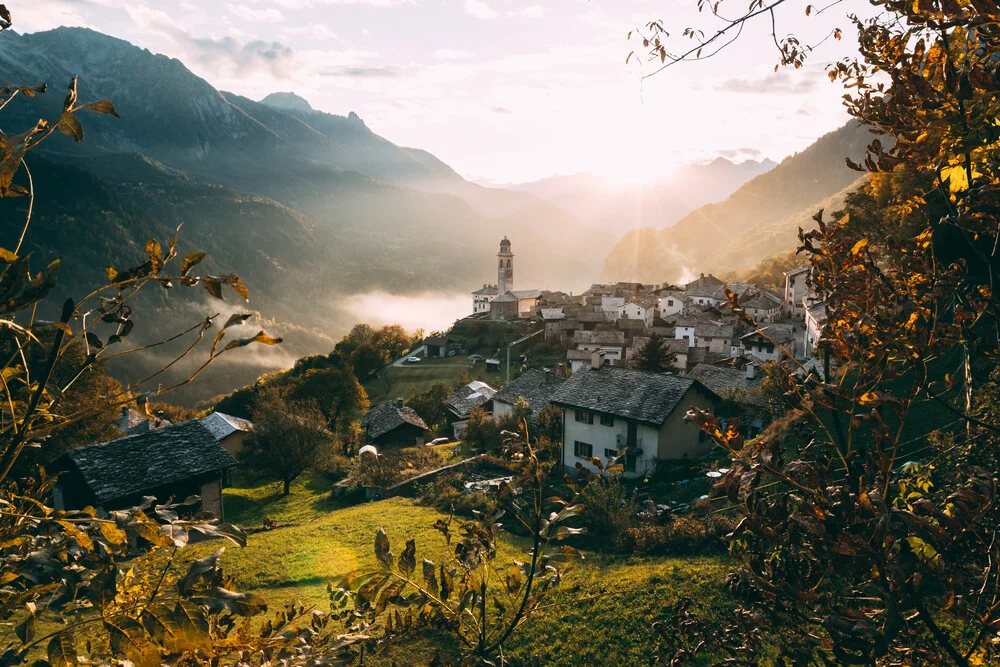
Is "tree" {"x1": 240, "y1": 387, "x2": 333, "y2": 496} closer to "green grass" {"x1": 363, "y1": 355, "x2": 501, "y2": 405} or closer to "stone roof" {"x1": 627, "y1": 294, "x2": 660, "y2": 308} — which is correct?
"green grass" {"x1": 363, "y1": 355, "x2": 501, "y2": 405}

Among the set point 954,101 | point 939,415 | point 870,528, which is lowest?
point 939,415

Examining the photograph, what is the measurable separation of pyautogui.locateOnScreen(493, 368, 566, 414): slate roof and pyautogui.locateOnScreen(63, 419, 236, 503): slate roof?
2355cm

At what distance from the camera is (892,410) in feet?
6.63

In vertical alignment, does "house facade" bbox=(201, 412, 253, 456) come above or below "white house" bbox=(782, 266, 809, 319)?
below

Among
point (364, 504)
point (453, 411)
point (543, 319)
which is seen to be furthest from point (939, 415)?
point (543, 319)

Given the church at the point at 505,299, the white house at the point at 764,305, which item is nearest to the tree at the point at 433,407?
the white house at the point at 764,305

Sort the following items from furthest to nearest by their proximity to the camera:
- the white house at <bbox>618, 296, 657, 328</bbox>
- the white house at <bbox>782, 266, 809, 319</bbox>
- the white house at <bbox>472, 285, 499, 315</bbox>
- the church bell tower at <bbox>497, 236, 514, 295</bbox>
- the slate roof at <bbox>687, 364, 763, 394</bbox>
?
the white house at <bbox>472, 285, 499, 315</bbox>
the church bell tower at <bbox>497, 236, 514, 295</bbox>
the white house at <bbox>618, 296, 657, 328</bbox>
the white house at <bbox>782, 266, 809, 319</bbox>
the slate roof at <bbox>687, 364, 763, 394</bbox>

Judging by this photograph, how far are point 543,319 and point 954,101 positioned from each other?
294ft

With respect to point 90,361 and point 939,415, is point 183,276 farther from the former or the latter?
point 939,415

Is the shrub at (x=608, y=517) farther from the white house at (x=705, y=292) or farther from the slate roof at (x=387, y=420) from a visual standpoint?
the white house at (x=705, y=292)

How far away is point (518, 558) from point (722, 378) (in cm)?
3925

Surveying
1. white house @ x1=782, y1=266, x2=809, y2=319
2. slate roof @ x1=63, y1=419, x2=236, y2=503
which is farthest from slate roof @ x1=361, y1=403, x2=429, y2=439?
white house @ x1=782, y1=266, x2=809, y2=319

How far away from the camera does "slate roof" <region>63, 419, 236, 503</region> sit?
27.0m

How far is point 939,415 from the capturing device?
69.3ft
